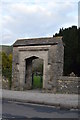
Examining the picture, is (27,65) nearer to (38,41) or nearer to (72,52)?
(38,41)

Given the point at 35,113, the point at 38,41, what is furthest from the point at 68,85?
the point at 35,113

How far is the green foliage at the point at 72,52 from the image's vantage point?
29.1 metres

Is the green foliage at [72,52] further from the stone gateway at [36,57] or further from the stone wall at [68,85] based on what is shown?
the stone wall at [68,85]

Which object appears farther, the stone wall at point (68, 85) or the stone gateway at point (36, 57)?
the stone gateway at point (36, 57)

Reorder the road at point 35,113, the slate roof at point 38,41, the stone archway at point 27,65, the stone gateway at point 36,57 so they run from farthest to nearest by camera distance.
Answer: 1. the stone archway at point 27,65
2. the slate roof at point 38,41
3. the stone gateway at point 36,57
4. the road at point 35,113

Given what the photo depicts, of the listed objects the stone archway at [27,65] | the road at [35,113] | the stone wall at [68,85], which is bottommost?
the road at [35,113]

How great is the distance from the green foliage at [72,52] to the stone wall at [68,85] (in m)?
8.97

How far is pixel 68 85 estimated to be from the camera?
1966cm

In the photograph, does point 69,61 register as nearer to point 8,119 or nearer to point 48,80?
point 48,80

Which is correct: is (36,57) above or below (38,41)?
below

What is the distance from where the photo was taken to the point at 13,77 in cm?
2223

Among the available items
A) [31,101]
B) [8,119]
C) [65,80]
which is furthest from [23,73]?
[8,119]

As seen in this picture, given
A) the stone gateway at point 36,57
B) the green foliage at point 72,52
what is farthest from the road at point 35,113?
the green foliage at point 72,52

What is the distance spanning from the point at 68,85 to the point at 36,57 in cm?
402
